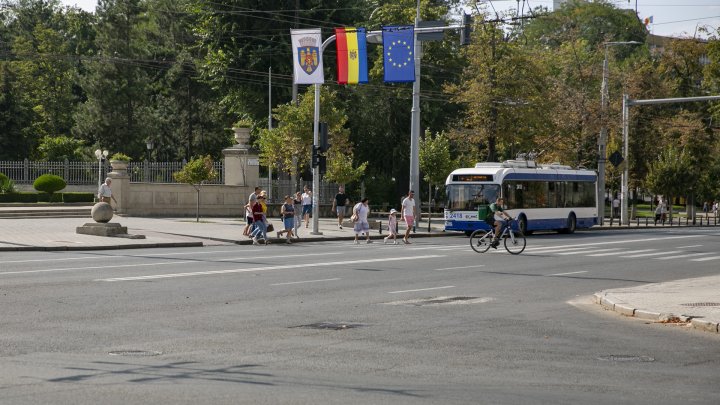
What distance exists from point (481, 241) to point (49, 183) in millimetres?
29710

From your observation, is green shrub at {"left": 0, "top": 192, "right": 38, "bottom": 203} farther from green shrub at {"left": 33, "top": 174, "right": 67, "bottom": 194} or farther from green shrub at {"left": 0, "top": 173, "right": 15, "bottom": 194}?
green shrub at {"left": 0, "top": 173, "right": 15, "bottom": 194}

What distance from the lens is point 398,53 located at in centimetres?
3806

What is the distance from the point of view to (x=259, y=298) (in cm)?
1769

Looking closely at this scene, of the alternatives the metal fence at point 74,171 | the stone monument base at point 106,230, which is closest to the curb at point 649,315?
the stone monument base at point 106,230

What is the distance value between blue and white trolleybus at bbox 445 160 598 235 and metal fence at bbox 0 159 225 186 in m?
15.4

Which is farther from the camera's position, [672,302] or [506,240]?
[506,240]

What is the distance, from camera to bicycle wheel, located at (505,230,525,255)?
3163 centimetres

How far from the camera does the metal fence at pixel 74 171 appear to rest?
178ft

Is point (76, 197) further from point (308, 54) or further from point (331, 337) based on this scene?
point (331, 337)

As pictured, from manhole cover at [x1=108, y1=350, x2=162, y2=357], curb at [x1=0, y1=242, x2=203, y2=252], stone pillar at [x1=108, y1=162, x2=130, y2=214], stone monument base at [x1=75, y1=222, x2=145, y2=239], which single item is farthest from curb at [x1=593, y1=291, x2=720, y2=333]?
stone pillar at [x1=108, y1=162, x2=130, y2=214]

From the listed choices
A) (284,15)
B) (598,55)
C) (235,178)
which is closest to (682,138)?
(598,55)

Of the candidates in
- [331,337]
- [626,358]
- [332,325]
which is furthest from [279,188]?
[626,358]

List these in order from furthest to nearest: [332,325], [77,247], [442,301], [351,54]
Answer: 1. [351,54]
2. [77,247]
3. [442,301]
4. [332,325]

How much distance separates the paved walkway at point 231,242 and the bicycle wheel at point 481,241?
7.56 metres
